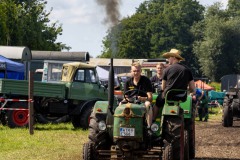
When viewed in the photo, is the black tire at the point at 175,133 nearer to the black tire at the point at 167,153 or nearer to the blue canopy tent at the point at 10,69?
the black tire at the point at 167,153

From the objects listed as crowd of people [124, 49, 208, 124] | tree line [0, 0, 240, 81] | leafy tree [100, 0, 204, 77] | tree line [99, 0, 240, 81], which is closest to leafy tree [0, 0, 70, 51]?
tree line [0, 0, 240, 81]

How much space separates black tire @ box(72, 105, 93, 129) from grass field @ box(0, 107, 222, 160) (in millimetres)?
251

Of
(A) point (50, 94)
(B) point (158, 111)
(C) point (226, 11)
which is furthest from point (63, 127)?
(C) point (226, 11)

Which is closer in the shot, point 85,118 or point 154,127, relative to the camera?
point 154,127

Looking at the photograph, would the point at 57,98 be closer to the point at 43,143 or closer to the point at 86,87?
the point at 86,87

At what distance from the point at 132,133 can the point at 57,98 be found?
37.3 ft

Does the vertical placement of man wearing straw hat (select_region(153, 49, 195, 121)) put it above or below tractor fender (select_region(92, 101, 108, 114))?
above

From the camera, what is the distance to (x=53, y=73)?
28.2 meters

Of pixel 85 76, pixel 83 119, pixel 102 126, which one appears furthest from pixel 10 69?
pixel 102 126

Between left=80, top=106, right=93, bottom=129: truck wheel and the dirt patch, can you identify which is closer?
the dirt patch

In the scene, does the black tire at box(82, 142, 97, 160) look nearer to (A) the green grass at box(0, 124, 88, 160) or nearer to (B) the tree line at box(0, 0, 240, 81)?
(A) the green grass at box(0, 124, 88, 160)

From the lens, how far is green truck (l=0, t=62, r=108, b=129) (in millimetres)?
21719

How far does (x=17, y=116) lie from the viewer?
71.2 feet

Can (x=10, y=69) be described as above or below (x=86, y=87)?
above
